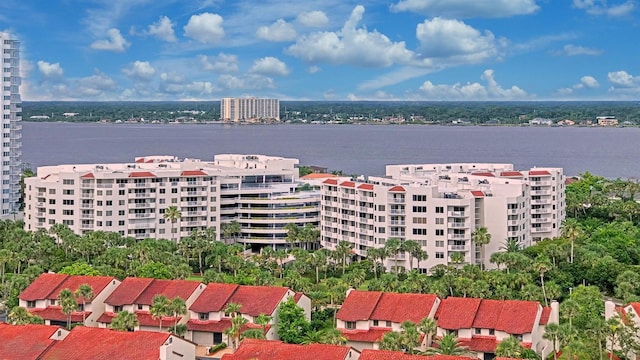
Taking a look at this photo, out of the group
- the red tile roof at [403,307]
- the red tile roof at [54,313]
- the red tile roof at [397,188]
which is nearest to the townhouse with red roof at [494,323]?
the red tile roof at [403,307]

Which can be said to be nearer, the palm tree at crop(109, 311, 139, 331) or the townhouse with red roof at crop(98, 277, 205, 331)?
the palm tree at crop(109, 311, 139, 331)

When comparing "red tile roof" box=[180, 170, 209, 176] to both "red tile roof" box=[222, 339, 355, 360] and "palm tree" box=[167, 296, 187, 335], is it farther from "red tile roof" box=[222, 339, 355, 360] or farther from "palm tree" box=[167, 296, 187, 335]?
"red tile roof" box=[222, 339, 355, 360]

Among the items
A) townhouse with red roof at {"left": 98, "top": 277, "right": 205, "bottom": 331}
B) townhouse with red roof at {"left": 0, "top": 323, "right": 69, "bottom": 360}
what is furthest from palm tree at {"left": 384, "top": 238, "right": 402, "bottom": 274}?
townhouse with red roof at {"left": 0, "top": 323, "right": 69, "bottom": 360}

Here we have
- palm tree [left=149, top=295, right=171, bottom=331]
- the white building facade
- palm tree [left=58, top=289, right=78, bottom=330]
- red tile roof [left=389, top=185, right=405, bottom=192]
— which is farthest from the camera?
the white building facade

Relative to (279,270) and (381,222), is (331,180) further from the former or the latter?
(279,270)

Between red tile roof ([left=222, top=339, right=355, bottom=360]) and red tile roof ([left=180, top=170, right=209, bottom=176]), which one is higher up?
red tile roof ([left=180, top=170, right=209, bottom=176])

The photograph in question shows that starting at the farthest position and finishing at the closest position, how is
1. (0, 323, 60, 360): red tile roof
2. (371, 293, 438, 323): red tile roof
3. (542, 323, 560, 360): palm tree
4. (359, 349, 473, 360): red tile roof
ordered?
(371, 293, 438, 323): red tile roof → (542, 323, 560, 360): palm tree → (0, 323, 60, 360): red tile roof → (359, 349, 473, 360): red tile roof

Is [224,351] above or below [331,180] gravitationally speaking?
below

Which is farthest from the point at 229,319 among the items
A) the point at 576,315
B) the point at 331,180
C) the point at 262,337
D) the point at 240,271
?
the point at 331,180
